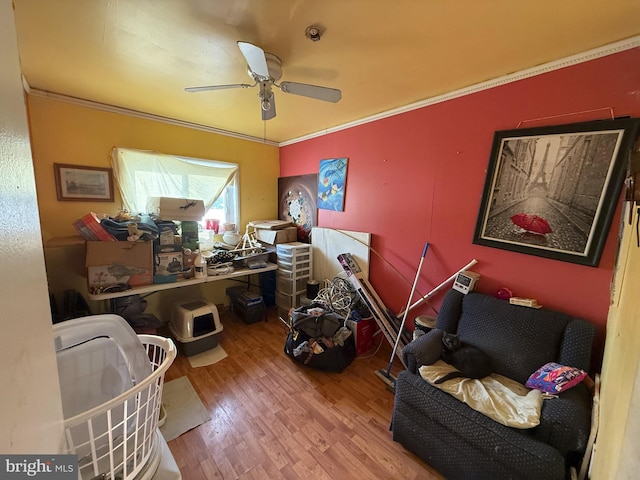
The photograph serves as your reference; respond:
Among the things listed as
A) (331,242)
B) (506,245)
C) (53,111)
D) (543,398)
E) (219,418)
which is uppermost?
(53,111)

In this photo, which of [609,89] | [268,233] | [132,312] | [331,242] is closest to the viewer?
[609,89]

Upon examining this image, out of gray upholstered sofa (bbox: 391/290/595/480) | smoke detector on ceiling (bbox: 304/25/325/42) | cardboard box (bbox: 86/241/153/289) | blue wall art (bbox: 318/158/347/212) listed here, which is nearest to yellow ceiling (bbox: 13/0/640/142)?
smoke detector on ceiling (bbox: 304/25/325/42)

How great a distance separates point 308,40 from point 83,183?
2438 millimetres

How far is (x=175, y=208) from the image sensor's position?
2.38 metres

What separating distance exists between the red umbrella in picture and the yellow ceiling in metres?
0.96

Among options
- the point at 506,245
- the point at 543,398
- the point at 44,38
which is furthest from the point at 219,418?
the point at 44,38

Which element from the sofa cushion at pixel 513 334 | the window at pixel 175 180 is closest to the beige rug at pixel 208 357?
the window at pixel 175 180

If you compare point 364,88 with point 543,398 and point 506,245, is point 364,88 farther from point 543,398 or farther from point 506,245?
point 543,398

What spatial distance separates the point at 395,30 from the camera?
131 cm

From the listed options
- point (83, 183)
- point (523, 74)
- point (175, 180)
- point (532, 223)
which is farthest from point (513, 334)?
point (83, 183)

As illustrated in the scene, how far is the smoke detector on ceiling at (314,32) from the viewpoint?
130cm

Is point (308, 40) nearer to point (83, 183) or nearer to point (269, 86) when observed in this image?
point (269, 86)

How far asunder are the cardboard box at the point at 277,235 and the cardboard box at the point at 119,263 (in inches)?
54.0

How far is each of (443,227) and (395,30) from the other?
1.44 metres
